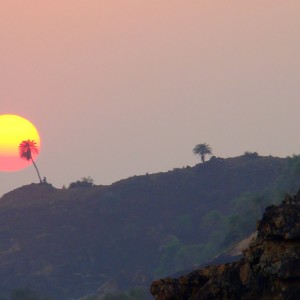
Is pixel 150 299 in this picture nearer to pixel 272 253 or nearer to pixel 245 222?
pixel 245 222

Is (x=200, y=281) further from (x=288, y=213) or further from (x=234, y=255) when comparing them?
(x=234, y=255)

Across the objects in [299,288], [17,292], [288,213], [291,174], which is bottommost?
[299,288]

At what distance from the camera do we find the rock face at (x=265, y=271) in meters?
16.9

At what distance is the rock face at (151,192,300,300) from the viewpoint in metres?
16.9

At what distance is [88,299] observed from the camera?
166625 mm

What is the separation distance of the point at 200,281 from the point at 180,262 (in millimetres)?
181857

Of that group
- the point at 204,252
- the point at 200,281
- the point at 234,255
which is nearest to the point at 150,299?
the point at 234,255

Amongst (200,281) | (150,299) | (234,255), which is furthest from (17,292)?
(200,281)

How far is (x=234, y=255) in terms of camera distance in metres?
145

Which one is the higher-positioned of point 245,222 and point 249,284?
point 245,222

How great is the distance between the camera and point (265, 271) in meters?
17.3

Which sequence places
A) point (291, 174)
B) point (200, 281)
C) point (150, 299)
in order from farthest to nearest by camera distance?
1. point (291, 174)
2. point (150, 299)
3. point (200, 281)

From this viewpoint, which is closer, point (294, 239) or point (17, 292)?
point (294, 239)

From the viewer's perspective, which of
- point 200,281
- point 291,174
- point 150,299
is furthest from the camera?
point 291,174
